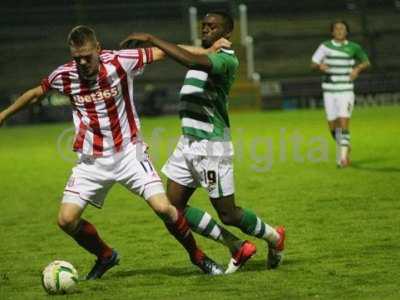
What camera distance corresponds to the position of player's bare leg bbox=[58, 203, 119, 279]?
24.1 ft

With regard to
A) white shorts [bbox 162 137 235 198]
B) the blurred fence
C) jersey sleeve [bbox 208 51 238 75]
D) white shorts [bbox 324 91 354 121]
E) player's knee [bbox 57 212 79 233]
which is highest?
jersey sleeve [bbox 208 51 238 75]

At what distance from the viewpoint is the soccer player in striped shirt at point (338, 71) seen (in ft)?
50.0

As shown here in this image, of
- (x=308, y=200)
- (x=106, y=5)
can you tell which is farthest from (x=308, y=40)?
(x=308, y=200)

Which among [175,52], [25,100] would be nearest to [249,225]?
[175,52]

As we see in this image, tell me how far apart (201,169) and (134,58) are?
1.00 metres

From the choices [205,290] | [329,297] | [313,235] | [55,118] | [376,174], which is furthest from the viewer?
[55,118]

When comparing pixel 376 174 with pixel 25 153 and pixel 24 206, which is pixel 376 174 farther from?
pixel 25 153

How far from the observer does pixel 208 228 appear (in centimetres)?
764

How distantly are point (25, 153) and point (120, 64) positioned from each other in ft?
39.8

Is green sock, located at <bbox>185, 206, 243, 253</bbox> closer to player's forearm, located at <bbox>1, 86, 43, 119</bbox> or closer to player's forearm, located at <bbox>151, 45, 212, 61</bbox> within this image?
player's forearm, located at <bbox>151, 45, 212, 61</bbox>

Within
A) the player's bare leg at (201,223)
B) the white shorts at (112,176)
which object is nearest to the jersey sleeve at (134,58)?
the white shorts at (112,176)

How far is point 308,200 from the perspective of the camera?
38.2 feet

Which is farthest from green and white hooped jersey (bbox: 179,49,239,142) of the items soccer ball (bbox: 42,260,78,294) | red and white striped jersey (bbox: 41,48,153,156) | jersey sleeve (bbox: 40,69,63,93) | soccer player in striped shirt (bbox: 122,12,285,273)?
soccer ball (bbox: 42,260,78,294)

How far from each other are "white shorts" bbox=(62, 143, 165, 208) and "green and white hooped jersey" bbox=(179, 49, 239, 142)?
45 cm
